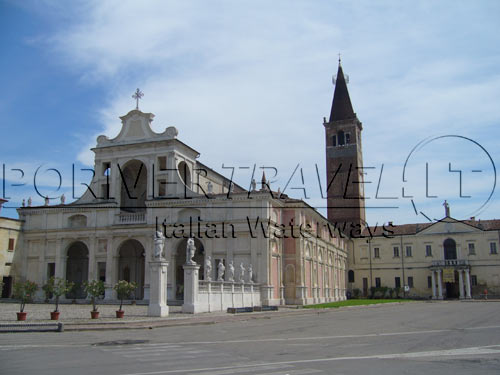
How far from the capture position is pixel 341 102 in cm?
8531

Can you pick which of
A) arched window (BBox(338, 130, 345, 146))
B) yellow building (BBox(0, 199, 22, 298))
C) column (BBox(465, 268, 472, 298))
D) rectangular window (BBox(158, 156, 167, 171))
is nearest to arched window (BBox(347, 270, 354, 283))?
column (BBox(465, 268, 472, 298))

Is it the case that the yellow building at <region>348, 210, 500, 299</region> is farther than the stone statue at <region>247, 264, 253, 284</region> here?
Yes

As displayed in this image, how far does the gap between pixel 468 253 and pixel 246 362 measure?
67372 mm

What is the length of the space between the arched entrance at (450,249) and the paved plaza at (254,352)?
190 feet

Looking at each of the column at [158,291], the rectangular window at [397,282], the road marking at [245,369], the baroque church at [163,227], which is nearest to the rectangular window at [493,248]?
the rectangular window at [397,282]

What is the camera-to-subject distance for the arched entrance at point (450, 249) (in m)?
71.7

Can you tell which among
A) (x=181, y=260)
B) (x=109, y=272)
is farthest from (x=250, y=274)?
(x=109, y=272)

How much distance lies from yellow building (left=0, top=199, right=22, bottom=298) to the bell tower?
46.4 m

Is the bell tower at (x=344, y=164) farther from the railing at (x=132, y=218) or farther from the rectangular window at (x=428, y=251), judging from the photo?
the railing at (x=132, y=218)

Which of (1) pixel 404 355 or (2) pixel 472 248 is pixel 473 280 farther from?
(1) pixel 404 355

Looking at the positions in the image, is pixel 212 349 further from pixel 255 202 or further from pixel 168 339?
pixel 255 202

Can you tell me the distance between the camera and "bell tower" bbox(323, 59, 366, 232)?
260ft

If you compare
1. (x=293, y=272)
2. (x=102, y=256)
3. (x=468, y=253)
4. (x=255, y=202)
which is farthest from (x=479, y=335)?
(x=468, y=253)

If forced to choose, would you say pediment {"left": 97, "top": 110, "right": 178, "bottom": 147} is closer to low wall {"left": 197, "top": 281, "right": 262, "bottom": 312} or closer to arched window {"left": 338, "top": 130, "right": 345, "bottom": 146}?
low wall {"left": 197, "top": 281, "right": 262, "bottom": 312}
